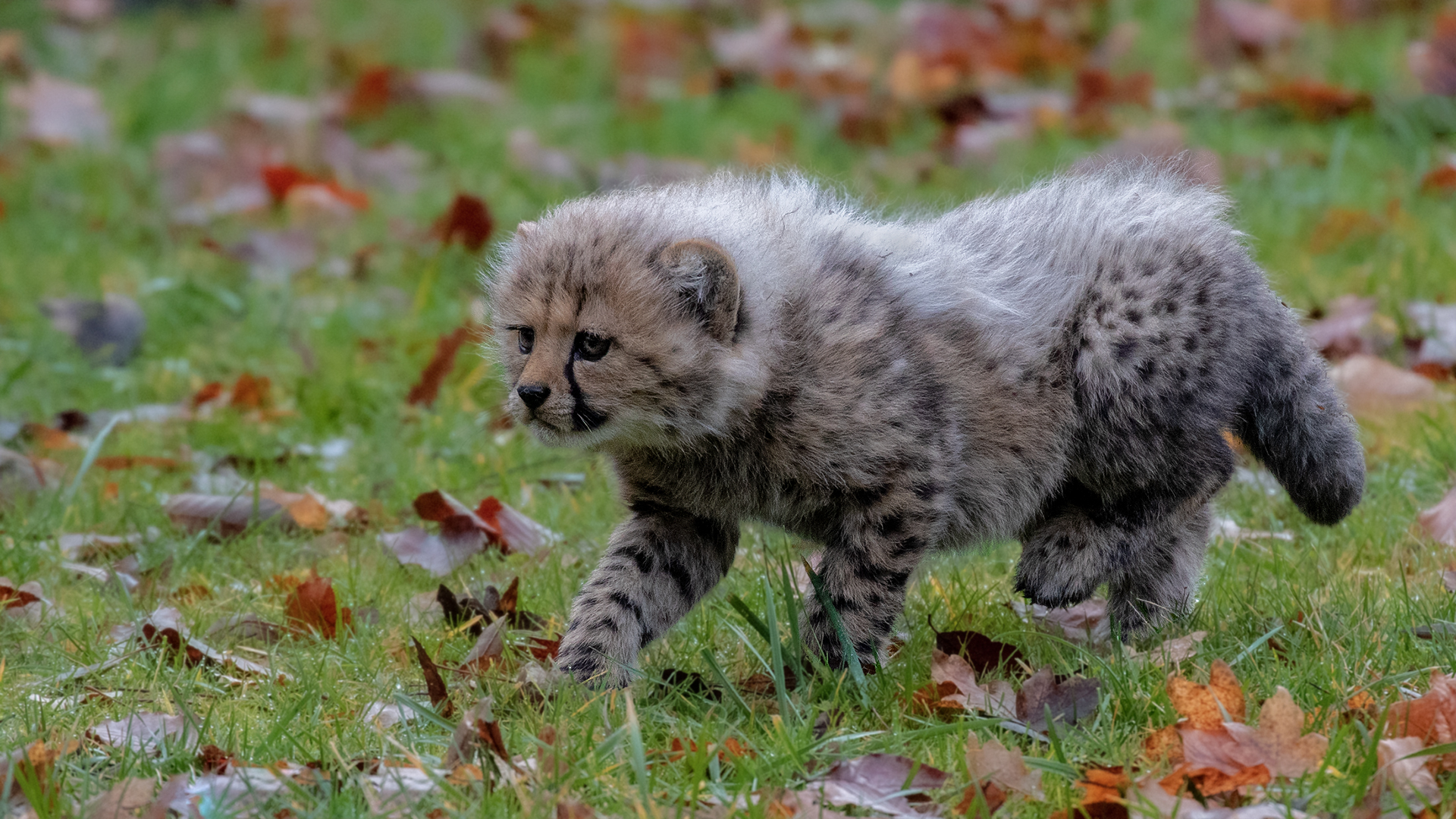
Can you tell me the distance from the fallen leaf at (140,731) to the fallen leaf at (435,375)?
2.47 m

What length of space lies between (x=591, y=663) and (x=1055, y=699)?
1.04m

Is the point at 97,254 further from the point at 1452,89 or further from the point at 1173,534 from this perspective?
the point at 1452,89

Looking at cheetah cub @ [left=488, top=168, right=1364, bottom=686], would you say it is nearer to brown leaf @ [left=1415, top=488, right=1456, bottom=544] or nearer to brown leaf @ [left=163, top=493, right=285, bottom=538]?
brown leaf @ [left=1415, top=488, right=1456, bottom=544]

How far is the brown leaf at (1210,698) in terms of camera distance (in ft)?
10.6

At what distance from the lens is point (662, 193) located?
402cm

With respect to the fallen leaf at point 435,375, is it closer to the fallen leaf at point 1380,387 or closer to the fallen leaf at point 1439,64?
the fallen leaf at point 1380,387

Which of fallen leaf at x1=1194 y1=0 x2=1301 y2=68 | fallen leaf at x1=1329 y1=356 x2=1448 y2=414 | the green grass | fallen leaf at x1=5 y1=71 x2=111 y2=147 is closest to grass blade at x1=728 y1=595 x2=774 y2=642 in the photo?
the green grass

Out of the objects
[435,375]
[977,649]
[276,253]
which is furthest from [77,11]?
[977,649]

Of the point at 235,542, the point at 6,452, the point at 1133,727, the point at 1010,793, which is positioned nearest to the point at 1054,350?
the point at 1133,727

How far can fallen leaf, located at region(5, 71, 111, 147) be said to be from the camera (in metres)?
8.16

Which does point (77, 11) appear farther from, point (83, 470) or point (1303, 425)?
point (1303, 425)

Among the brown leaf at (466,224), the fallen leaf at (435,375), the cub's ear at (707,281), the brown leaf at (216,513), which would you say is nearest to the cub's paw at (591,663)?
the cub's ear at (707,281)

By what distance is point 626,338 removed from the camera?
3.54m

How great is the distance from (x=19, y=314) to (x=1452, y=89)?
657 cm
